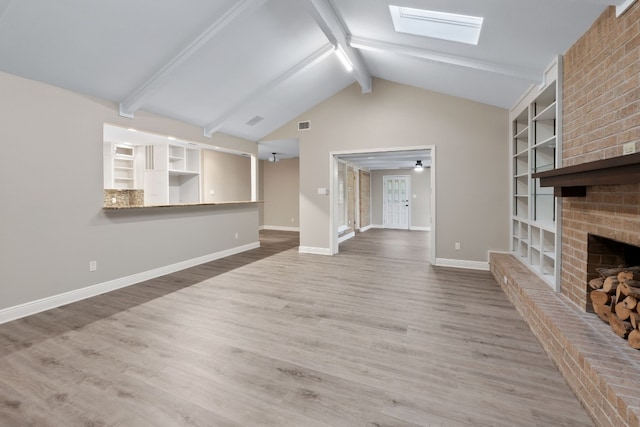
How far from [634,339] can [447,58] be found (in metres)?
3.20

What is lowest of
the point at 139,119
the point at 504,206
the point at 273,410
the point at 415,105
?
the point at 273,410

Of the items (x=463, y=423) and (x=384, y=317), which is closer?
(x=463, y=423)

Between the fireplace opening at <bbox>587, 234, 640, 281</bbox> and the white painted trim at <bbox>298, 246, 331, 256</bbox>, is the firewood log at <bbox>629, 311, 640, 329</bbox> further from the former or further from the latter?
the white painted trim at <bbox>298, 246, 331, 256</bbox>

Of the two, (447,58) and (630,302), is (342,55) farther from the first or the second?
(630,302)

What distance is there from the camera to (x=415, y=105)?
510cm

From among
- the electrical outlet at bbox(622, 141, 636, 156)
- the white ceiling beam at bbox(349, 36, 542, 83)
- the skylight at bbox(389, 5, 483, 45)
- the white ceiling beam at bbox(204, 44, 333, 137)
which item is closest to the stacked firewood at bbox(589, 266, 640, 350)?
the electrical outlet at bbox(622, 141, 636, 156)

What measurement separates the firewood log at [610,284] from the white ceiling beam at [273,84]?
401cm

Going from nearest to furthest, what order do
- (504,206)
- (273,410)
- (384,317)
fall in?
(273,410) < (384,317) < (504,206)

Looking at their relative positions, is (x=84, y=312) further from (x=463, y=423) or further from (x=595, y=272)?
(x=595, y=272)

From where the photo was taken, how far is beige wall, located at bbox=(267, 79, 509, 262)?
4668 mm

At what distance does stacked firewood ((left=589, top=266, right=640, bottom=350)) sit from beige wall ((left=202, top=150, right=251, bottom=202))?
700cm

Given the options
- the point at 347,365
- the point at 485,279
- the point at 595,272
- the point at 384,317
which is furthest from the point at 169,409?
the point at 485,279

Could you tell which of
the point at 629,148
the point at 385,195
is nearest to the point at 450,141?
the point at 629,148

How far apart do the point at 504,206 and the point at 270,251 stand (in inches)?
173
